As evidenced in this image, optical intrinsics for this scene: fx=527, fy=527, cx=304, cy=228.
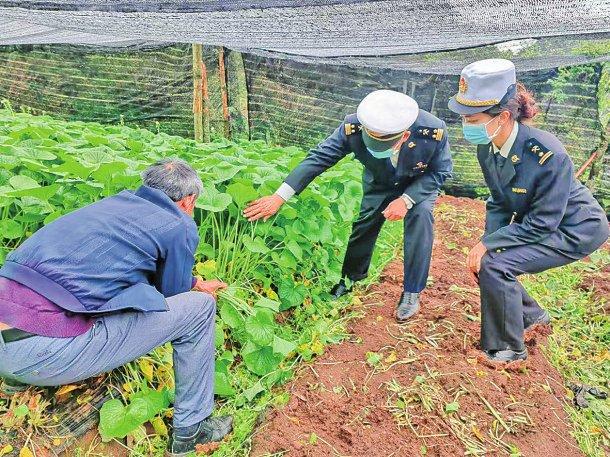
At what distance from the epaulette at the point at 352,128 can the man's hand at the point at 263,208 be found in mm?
592

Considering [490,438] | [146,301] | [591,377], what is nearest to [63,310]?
[146,301]

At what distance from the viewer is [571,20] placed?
2.66 m

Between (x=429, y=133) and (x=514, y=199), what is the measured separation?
647 mm

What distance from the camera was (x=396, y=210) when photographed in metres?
3.12

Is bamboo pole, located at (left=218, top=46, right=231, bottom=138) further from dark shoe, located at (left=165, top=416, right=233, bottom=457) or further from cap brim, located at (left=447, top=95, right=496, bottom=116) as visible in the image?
dark shoe, located at (left=165, top=416, right=233, bottom=457)

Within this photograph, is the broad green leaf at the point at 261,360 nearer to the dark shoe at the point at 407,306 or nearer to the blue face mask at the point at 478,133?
the dark shoe at the point at 407,306

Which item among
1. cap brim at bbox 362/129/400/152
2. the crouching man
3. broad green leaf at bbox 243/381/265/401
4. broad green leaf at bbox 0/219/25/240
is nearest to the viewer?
the crouching man

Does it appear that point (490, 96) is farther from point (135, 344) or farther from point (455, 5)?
point (135, 344)

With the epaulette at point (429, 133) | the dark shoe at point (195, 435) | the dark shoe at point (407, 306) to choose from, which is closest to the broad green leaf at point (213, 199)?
the dark shoe at point (195, 435)

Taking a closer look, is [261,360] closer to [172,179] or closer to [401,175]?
[172,179]

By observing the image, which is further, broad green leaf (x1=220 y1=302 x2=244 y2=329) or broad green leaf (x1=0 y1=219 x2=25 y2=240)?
broad green leaf (x1=0 y1=219 x2=25 y2=240)

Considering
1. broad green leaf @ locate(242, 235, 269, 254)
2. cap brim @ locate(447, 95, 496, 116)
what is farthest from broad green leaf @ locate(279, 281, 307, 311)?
cap brim @ locate(447, 95, 496, 116)

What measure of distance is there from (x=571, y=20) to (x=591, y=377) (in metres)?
2.03

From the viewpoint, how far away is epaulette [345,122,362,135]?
3195 mm
